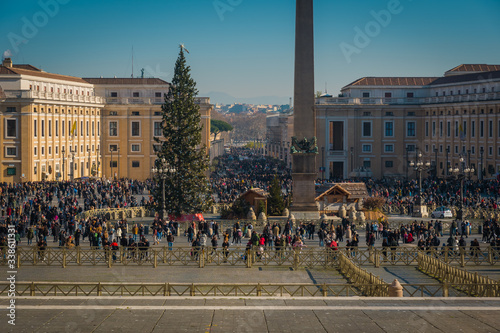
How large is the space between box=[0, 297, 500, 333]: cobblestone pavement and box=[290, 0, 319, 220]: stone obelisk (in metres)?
20.2

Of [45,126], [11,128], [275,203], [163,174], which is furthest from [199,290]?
[45,126]

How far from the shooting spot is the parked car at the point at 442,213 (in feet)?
137

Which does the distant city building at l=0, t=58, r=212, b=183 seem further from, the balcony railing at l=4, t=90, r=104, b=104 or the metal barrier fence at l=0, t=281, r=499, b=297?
the metal barrier fence at l=0, t=281, r=499, b=297

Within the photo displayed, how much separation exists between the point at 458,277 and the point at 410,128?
57.9 metres

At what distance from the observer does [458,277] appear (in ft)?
71.1

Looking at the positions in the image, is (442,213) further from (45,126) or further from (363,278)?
(45,126)

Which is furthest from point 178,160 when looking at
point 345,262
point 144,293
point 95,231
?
point 144,293

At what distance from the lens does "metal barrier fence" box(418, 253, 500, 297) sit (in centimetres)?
1950

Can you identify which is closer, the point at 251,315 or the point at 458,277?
the point at 251,315

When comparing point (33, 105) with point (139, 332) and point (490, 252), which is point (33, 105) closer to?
point (490, 252)

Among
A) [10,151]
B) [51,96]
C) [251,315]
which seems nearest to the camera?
[251,315]

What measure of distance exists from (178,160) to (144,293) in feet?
75.4

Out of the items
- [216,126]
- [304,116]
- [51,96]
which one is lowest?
[304,116]

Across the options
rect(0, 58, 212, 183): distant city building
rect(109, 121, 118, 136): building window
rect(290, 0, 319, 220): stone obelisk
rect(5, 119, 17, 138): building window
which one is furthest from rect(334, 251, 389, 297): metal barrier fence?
rect(109, 121, 118, 136): building window
